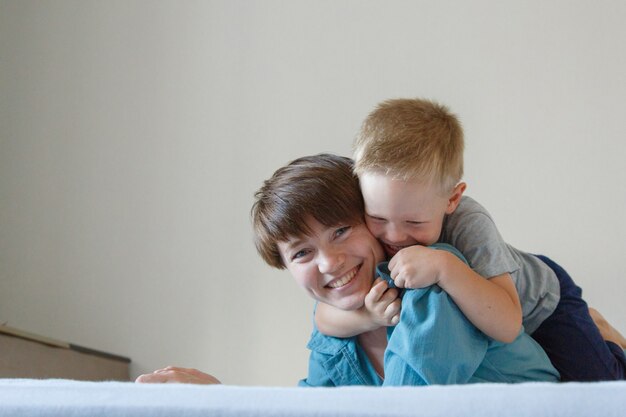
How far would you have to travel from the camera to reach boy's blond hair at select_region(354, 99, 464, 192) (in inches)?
45.3

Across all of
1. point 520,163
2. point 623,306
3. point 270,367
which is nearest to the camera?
point 623,306

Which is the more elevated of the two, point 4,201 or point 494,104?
point 494,104

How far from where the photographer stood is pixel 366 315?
1231 millimetres

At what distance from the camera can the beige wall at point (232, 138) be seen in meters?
2.03

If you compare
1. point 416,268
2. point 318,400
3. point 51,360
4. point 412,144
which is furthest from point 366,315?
point 51,360

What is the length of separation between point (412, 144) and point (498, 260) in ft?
0.75

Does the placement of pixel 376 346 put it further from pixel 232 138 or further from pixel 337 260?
pixel 232 138

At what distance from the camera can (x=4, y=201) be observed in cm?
248

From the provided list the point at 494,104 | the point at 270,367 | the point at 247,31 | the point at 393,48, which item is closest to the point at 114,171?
the point at 247,31

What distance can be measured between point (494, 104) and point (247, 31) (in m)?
0.77

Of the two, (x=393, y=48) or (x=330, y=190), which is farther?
(x=393, y=48)

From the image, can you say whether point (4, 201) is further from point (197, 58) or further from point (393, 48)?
point (393, 48)

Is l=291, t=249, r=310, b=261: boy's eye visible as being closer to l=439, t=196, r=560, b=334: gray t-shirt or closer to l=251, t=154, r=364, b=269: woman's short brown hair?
l=251, t=154, r=364, b=269: woman's short brown hair

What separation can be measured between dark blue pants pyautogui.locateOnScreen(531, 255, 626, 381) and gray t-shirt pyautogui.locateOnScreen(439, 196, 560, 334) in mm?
21
